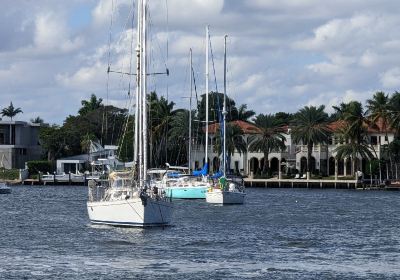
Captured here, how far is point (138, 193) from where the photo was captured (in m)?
59.6

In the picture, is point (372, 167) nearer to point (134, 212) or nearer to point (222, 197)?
point (222, 197)

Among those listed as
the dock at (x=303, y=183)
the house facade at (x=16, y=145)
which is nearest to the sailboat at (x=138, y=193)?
the dock at (x=303, y=183)

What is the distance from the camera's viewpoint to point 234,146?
164m

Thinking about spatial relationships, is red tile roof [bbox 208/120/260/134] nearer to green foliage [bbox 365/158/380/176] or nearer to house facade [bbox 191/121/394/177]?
house facade [bbox 191/121/394/177]

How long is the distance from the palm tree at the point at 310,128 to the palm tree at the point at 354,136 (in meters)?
3.01

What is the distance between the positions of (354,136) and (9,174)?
5742cm

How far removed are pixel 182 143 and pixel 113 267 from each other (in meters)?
114

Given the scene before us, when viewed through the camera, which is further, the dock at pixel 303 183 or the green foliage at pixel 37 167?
the green foliage at pixel 37 167

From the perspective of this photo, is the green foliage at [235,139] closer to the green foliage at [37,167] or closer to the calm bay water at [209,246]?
the green foliage at [37,167]

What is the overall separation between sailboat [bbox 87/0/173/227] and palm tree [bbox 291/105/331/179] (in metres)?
94.6

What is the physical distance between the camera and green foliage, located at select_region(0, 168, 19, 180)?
577 ft

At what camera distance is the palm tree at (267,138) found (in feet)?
536

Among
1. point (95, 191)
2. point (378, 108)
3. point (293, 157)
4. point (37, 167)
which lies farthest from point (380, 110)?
point (95, 191)

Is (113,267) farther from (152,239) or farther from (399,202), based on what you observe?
(399,202)
